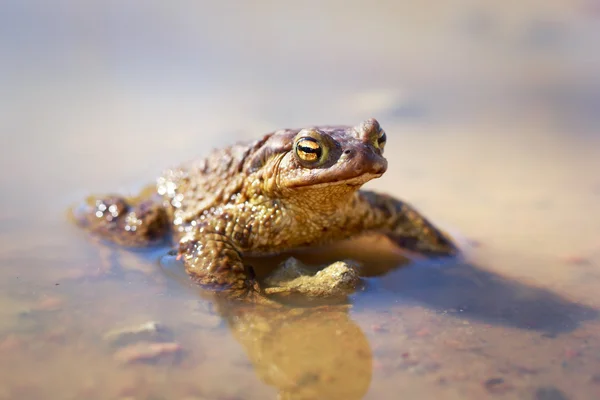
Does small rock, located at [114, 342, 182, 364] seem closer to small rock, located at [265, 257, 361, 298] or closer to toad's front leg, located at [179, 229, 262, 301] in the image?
toad's front leg, located at [179, 229, 262, 301]

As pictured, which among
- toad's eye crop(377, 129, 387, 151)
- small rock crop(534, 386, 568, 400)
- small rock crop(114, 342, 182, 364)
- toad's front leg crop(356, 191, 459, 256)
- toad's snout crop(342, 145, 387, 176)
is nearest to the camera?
small rock crop(534, 386, 568, 400)

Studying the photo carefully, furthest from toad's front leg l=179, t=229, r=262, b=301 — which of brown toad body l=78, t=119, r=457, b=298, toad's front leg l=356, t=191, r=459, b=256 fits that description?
toad's front leg l=356, t=191, r=459, b=256

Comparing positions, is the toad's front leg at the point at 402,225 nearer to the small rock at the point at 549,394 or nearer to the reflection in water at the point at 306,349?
the reflection in water at the point at 306,349

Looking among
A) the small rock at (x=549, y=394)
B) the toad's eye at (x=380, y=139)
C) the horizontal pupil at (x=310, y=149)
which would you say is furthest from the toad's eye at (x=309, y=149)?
the small rock at (x=549, y=394)

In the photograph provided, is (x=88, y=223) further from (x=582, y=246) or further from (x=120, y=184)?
(x=582, y=246)

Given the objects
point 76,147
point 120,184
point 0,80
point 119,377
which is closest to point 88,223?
point 120,184

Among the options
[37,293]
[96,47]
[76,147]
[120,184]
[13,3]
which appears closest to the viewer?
[37,293]
